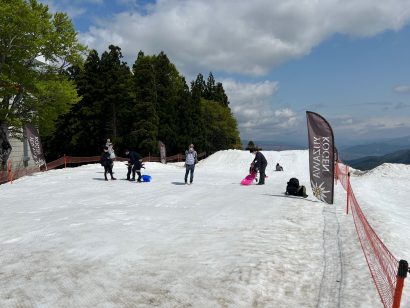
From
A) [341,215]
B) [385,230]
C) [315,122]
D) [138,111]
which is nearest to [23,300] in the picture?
[385,230]

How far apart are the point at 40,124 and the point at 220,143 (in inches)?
1748

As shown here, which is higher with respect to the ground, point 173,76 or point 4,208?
point 173,76

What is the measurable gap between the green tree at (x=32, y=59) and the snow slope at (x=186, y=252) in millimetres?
10807

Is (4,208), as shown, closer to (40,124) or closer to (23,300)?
(23,300)

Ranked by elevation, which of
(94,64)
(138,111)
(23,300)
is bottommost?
(23,300)

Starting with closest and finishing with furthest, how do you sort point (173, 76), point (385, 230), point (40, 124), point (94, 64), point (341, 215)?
point (385, 230), point (341, 215), point (40, 124), point (94, 64), point (173, 76)

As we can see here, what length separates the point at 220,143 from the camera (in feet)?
222

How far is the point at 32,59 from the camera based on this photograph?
921 inches

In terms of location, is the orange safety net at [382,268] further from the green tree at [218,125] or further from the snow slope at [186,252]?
the green tree at [218,125]

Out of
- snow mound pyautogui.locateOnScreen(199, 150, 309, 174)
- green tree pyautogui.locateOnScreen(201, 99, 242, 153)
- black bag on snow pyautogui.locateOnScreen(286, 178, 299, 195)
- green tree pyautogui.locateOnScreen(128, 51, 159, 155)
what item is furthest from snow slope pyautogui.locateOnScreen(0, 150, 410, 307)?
green tree pyautogui.locateOnScreen(201, 99, 242, 153)

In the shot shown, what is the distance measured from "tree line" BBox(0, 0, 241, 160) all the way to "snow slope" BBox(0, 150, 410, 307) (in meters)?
11.2

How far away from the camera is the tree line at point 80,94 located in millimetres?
22031

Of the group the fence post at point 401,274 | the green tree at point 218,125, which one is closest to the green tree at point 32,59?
the fence post at point 401,274

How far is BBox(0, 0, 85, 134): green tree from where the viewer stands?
20812mm
